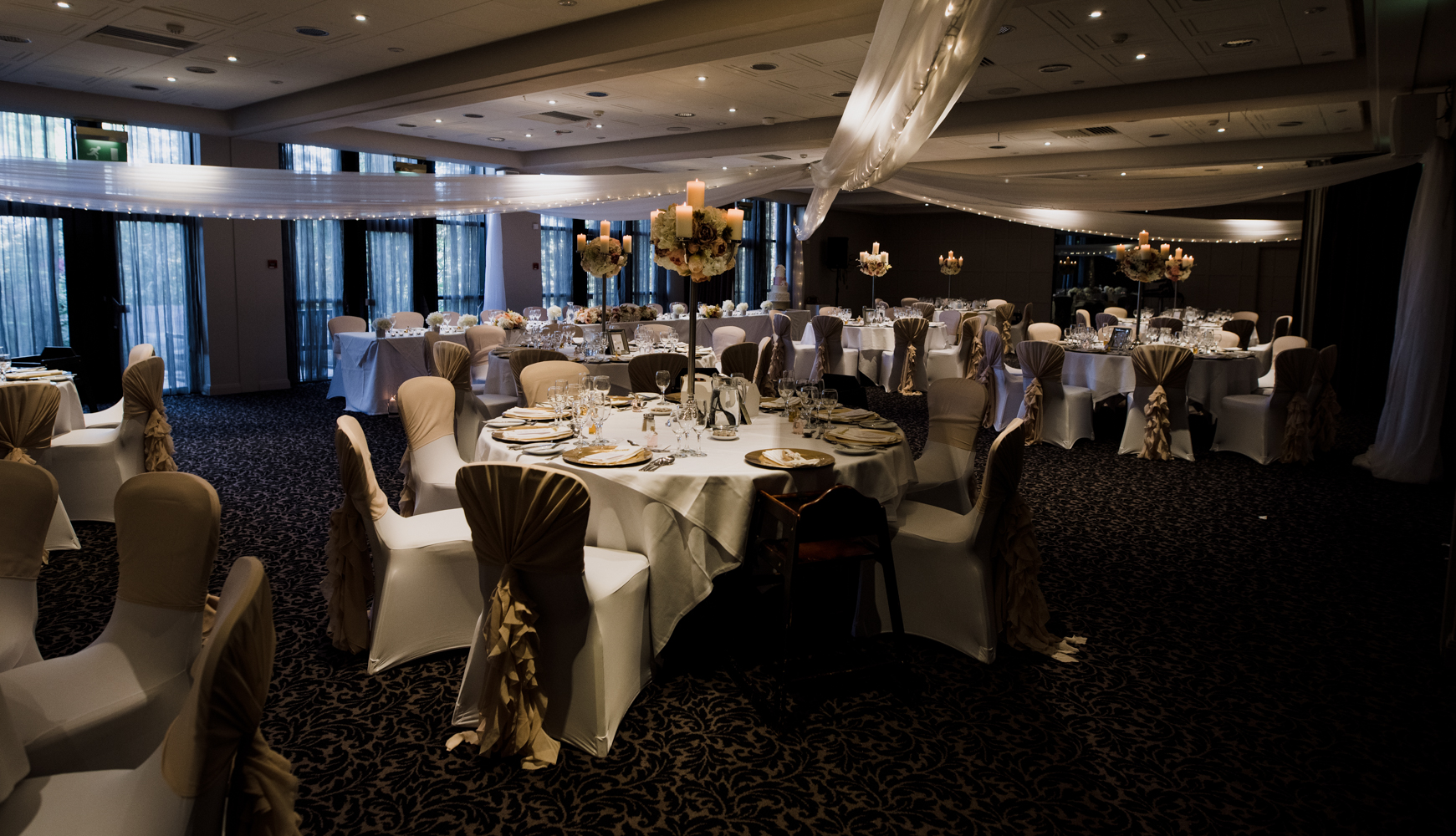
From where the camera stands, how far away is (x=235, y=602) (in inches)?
61.0

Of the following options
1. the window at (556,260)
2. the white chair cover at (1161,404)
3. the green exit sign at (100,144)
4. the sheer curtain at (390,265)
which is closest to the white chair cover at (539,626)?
the white chair cover at (1161,404)

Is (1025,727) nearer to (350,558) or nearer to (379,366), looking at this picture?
(350,558)

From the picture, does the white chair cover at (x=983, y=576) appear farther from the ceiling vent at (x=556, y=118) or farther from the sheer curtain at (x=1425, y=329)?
the ceiling vent at (x=556, y=118)

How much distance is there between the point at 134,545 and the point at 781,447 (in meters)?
2.22

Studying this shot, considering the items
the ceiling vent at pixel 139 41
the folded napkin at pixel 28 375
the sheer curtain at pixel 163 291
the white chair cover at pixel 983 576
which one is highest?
the ceiling vent at pixel 139 41

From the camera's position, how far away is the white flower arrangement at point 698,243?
12.7ft

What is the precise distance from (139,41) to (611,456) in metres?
6.71

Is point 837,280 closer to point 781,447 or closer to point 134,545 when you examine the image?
point 781,447

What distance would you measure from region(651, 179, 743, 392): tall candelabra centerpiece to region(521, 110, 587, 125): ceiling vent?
7075mm

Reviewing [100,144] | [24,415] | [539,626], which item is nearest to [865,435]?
[539,626]

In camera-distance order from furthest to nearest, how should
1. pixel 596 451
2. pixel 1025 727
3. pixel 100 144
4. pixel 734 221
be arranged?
1. pixel 100 144
2. pixel 734 221
3. pixel 596 451
4. pixel 1025 727

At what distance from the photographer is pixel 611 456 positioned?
3357mm

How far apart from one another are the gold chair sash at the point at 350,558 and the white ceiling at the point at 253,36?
4303 millimetres

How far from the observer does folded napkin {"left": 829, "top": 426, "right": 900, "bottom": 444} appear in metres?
3.72
